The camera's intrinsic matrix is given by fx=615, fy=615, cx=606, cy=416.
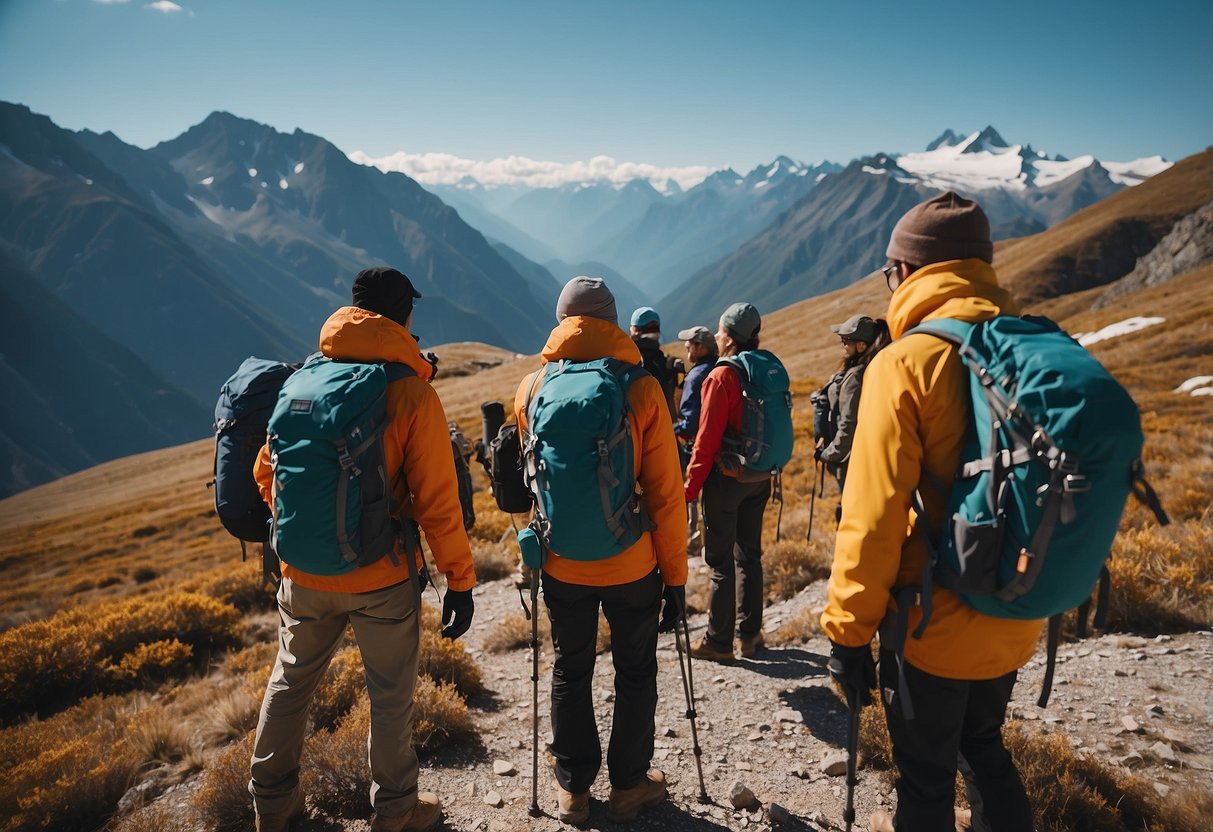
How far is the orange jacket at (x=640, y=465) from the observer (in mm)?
3811

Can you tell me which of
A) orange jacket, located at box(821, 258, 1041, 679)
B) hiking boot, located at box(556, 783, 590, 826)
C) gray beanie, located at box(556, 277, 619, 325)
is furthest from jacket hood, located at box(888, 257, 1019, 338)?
hiking boot, located at box(556, 783, 590, 826)

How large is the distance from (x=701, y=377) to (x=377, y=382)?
11.7 ft

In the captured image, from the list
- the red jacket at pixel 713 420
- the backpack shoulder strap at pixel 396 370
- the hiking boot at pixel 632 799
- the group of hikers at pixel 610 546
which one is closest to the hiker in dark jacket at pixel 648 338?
the red jacket at pixel 713 420

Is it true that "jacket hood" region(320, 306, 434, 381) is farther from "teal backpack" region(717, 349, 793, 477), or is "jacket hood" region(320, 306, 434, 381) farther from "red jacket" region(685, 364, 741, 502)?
"teal backpack" region(717, 349, 793, 477)

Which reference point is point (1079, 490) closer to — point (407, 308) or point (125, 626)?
point (407, 308)

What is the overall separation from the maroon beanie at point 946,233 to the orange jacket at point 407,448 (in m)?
2.67

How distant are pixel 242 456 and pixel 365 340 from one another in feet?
5.70

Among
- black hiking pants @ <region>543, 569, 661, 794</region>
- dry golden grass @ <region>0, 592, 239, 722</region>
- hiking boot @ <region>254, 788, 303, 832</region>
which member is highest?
black hiking pants @ <region>543, 569, 661, 794</region>

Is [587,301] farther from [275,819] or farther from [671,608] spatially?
[275,819]

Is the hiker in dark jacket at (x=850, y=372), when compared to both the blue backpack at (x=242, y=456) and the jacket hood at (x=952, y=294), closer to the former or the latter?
the jacket hood at (x=952, y=294)

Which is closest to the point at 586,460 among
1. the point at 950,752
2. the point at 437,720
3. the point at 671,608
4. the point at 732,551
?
the point at 671,608

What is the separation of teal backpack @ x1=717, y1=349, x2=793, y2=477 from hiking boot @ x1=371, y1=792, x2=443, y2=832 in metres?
3.56

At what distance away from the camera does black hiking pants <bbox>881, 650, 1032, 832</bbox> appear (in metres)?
2.82

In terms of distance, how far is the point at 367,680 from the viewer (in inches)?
150
